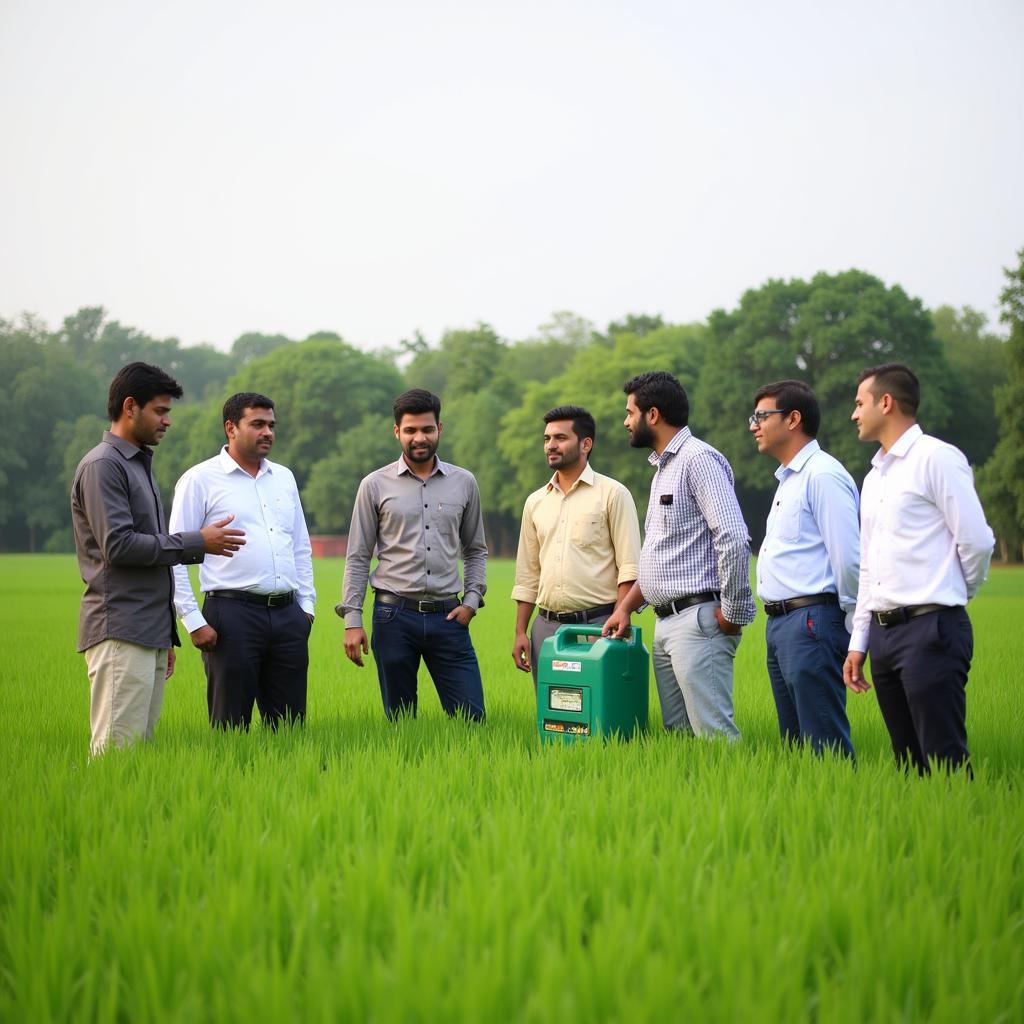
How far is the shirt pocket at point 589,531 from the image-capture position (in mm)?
6102

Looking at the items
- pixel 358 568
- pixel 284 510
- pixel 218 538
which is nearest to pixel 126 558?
pixel 218 538

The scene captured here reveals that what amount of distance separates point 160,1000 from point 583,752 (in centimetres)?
267

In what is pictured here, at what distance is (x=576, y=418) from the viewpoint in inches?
244

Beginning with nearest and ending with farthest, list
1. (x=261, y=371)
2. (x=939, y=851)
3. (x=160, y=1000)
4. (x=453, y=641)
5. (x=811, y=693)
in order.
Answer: (x=160, y=1000) < (x=939, y=851) < (x=811, y=693) < (x=453, y=641) < (x=261, y=371)

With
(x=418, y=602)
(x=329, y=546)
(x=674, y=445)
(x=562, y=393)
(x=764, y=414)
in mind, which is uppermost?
(x=562, y=393)

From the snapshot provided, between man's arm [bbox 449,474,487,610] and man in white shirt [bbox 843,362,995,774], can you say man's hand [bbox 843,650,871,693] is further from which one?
man's arm [bbox 449,474,487,610]

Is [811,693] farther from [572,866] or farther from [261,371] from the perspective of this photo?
[261,371]

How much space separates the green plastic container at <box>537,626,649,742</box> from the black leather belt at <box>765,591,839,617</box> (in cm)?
72

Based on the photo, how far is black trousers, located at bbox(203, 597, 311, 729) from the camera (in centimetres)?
598

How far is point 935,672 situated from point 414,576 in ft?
10.0

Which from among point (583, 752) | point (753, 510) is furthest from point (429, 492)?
point (753, 510)

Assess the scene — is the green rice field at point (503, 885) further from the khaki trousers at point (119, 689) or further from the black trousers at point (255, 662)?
the black trousers at point (255, 662)

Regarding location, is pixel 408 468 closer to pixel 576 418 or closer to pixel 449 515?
pixel 449 515

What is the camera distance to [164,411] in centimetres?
533
